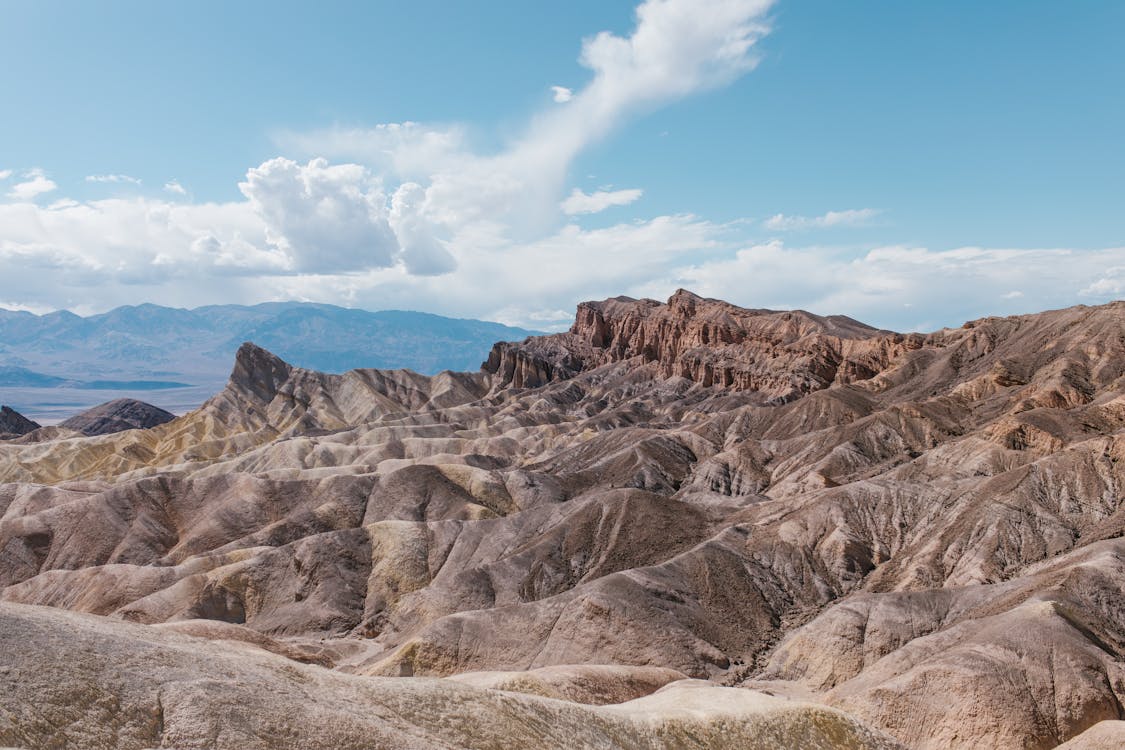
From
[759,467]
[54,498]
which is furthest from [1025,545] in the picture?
[54,498]

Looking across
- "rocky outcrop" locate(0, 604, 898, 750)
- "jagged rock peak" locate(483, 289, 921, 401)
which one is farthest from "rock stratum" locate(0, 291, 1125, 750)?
"jagged rock peak" locate(483, 289, 921, 401)

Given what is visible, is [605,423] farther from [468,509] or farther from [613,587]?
[613,587]

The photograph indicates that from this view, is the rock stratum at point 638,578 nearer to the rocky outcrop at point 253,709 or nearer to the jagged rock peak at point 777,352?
the rocky outcrop at point 253,709

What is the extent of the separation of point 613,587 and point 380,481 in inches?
1986

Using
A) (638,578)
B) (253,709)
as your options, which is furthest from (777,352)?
(253,709)

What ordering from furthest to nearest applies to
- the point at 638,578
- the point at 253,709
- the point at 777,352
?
1. the point at 777,352
2. the point at 638,578
3. the point at 253,709

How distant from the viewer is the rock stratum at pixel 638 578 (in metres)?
28.4

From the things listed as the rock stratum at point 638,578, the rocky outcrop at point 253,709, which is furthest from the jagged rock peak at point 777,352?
the rocky outcrop at point 253,709

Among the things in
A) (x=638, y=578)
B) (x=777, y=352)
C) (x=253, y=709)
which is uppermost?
(x=777, y=352)

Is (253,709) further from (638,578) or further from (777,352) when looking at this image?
(777,352)

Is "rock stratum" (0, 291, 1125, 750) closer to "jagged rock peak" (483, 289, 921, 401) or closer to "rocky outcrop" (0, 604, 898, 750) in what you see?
"rocky outcrop" (0, 604, 898, 750)

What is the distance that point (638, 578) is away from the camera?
63.8m

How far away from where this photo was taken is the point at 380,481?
4080 inches

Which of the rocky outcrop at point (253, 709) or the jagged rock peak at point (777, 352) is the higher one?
the jagged rock peak at point (777, 352)
